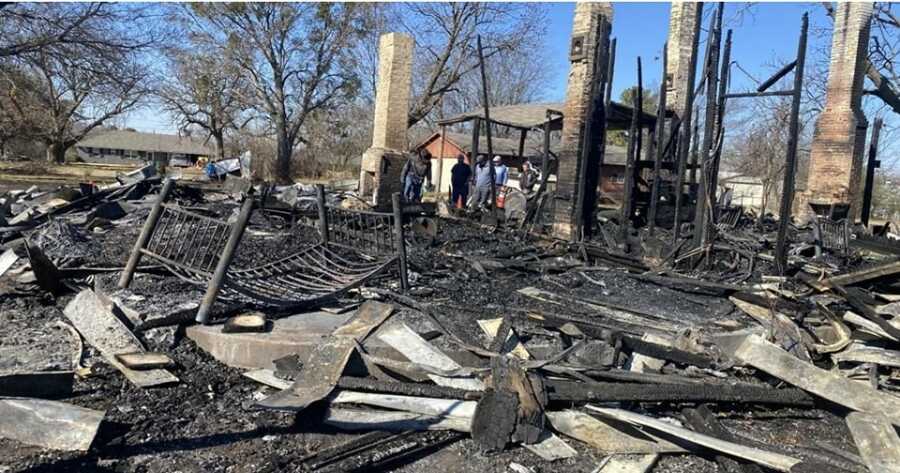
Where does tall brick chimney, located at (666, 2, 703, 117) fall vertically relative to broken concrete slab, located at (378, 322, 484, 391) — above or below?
above

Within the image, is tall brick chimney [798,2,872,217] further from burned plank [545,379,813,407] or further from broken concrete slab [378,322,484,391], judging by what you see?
broken concrete slab [378,322,484,391]

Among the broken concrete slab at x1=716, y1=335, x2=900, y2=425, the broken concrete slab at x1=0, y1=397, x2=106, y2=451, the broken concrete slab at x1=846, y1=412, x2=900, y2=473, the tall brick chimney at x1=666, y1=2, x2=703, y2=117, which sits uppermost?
the tall brick chimney at x1=666, y1=2, x2=703, y2=117

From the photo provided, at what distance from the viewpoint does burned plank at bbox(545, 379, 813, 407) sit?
11.9 ft

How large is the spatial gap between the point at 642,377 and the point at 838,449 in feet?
3.66

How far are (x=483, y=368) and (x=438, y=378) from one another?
376mm

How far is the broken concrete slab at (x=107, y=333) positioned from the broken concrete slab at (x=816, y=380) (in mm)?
3894

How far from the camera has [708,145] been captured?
927cm

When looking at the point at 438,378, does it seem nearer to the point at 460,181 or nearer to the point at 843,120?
the point at 460,181

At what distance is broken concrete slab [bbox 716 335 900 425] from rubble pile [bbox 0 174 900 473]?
0.04 feet

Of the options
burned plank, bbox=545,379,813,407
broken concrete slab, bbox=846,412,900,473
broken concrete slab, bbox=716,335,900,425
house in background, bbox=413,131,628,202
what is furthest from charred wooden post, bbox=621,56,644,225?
house in background, bbox=413,131,628,202

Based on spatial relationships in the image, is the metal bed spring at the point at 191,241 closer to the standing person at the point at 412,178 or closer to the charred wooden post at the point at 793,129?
the charred wooden post at the point at 793,129

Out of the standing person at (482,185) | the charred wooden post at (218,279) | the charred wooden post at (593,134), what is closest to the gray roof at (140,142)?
the standing person at (482,185)

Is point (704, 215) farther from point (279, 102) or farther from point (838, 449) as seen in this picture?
point (279, 102)

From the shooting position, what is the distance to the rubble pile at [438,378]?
316 centimetres
